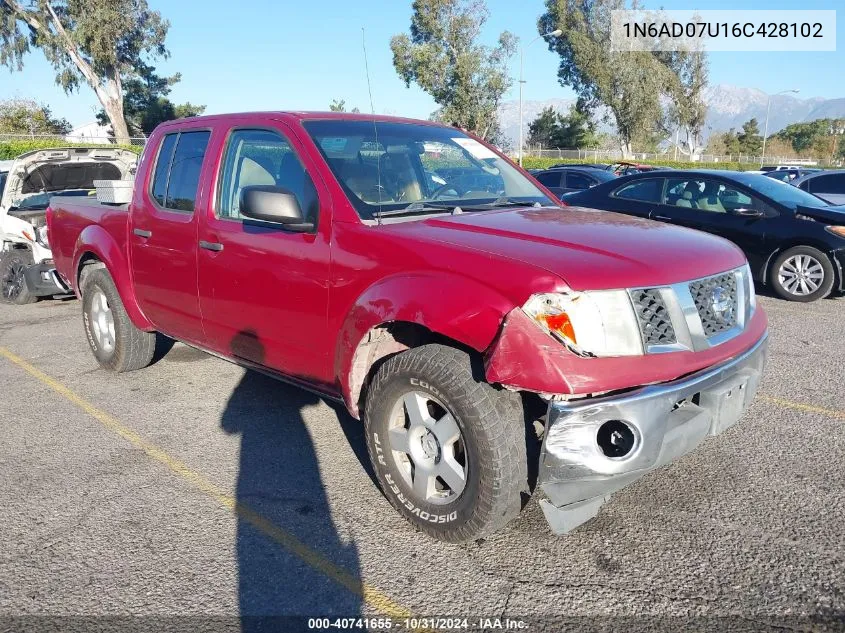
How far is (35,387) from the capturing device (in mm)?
5484

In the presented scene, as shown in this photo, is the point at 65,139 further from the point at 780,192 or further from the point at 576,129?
the point at 576,129

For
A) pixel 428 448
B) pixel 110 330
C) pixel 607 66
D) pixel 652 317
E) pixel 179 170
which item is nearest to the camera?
pixel 652 317

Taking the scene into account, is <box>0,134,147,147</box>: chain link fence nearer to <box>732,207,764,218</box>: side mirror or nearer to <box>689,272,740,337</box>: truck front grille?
<box>732,207,764,218</box>: side mirror

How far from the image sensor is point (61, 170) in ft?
30.1

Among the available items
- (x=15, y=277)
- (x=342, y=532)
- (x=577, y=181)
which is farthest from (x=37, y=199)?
(x=577, y=181)

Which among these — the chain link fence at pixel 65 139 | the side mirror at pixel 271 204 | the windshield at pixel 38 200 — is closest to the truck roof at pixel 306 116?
the side mirror at pixel 271 204

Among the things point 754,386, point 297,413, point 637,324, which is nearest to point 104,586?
point 297,413

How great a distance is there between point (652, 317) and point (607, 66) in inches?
2262

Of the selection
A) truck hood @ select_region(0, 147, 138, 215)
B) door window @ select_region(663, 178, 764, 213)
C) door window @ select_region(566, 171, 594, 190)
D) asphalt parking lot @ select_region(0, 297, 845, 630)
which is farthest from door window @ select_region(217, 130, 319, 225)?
door window @ select_region(566, 171, 594, 190)

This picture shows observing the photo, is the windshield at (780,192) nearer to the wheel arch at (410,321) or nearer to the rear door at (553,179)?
the rear door at (553,179)

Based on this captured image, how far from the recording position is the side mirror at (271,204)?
3.38 metres

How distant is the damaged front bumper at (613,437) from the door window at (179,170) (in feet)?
9.27

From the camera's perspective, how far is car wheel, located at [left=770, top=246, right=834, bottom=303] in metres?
8.19

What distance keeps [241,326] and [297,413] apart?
0.92m
